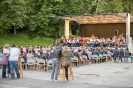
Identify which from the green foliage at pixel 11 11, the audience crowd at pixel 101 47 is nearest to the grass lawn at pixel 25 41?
the green foliage at pixel 11 11

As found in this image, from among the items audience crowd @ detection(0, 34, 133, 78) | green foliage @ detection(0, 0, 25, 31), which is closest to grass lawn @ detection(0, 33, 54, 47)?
green foliage @ detection(0, 0, 25, 31)

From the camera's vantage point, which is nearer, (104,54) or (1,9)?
(104,54)

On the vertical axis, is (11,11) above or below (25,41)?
above

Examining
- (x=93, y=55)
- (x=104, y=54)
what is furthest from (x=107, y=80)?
(x=104, y=54)

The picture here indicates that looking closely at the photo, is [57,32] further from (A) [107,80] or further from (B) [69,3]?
(A) [107,80]

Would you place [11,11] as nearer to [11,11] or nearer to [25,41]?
[11,11]

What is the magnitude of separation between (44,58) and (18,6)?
17419 mm

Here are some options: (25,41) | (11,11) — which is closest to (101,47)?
(11,11)

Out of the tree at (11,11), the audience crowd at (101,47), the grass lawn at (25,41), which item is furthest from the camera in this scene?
the grass lawn at (25,41)

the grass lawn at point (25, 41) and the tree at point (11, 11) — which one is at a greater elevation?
the tree at point (11, 11)

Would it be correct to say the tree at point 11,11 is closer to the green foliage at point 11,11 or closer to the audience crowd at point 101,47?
the green foliage at point 11,11

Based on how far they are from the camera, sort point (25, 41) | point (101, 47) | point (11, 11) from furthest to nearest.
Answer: point (25, 41), point (11, 11), point (101, 47)

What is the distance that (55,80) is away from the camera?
13.4 meters

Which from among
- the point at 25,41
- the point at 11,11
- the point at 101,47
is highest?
the point at 11,11
